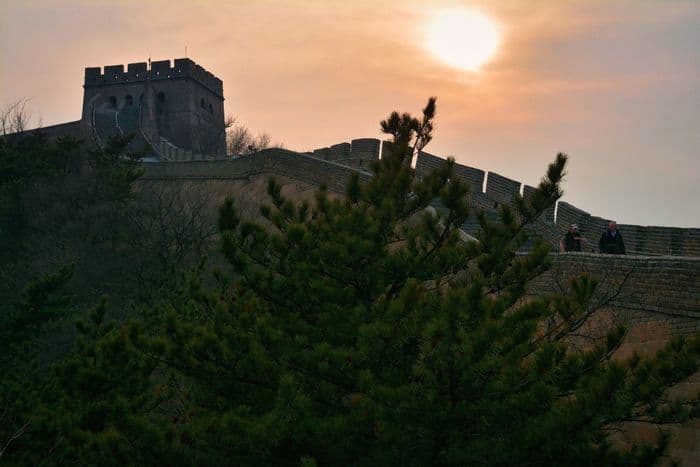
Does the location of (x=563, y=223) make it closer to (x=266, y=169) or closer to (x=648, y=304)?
(x=648, y=304)

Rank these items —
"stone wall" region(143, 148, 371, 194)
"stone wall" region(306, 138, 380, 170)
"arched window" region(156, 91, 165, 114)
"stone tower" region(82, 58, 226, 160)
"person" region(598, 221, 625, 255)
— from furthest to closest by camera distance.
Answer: "arched window" region(156, 91, 165, 114)
"stone tower" region(82, 58, 226, 160)
"stone wall" region(306, 138, 380, 170)
"stone wall" region(143, 148, 371, 194)
"person" region(598, 221, 625, 255)

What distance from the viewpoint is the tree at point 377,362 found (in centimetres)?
777

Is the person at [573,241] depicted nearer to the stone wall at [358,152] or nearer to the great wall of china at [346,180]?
the great wall of china at [346,180]

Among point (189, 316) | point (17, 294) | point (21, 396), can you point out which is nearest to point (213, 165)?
point (17, 294)

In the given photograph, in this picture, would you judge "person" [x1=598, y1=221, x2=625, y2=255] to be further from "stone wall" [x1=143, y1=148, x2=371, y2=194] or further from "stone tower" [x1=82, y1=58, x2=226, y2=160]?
"stone tower" [x1=82, y1=58, x2=226, y2=160]

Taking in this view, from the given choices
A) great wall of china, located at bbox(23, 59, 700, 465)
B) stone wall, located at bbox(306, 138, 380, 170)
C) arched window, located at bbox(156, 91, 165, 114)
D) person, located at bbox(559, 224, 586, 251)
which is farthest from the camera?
arched window, located at bbox(156, 91, 165, 114)

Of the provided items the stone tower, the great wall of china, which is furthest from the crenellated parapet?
the stone tower

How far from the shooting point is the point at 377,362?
8805 millimetres

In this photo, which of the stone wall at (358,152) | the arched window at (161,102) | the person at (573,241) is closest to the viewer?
the person at (573,241)

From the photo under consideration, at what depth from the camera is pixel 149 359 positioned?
10.1 meters

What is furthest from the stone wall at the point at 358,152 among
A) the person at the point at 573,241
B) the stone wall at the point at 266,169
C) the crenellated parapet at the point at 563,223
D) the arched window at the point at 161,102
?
the arched window at the point at 161,102

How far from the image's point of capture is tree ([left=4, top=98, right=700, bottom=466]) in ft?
25.5

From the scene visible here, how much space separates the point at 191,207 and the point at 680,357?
2360 cm

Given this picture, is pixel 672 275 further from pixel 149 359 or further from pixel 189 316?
pixel 189 316
